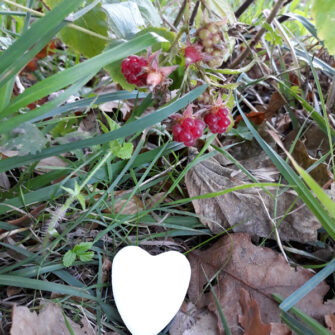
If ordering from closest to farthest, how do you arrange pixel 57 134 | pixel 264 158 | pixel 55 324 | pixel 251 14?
pixel 55 324, pixel 57 134, pixel 264 158, pixel 251 14

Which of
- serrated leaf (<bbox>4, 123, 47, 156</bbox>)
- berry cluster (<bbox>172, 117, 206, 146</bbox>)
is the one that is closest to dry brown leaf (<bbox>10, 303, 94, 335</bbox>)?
serrated leaf (<bbox>4, 123, 47, 156</bbox>)

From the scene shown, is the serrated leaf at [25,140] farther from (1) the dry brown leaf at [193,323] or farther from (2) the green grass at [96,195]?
(1) the dry brown leaf at [193,323]

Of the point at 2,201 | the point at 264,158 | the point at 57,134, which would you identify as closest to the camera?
the point at 2,201

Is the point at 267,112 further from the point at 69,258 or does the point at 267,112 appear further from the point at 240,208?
the point at 69,258

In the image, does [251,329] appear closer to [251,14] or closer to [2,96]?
[2,96]

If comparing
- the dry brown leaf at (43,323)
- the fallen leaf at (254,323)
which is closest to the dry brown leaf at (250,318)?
the fallen leaf at (254,323)

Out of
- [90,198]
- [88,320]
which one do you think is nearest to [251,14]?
[90,198]

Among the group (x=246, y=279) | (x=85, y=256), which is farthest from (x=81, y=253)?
(x=246, y=279)
